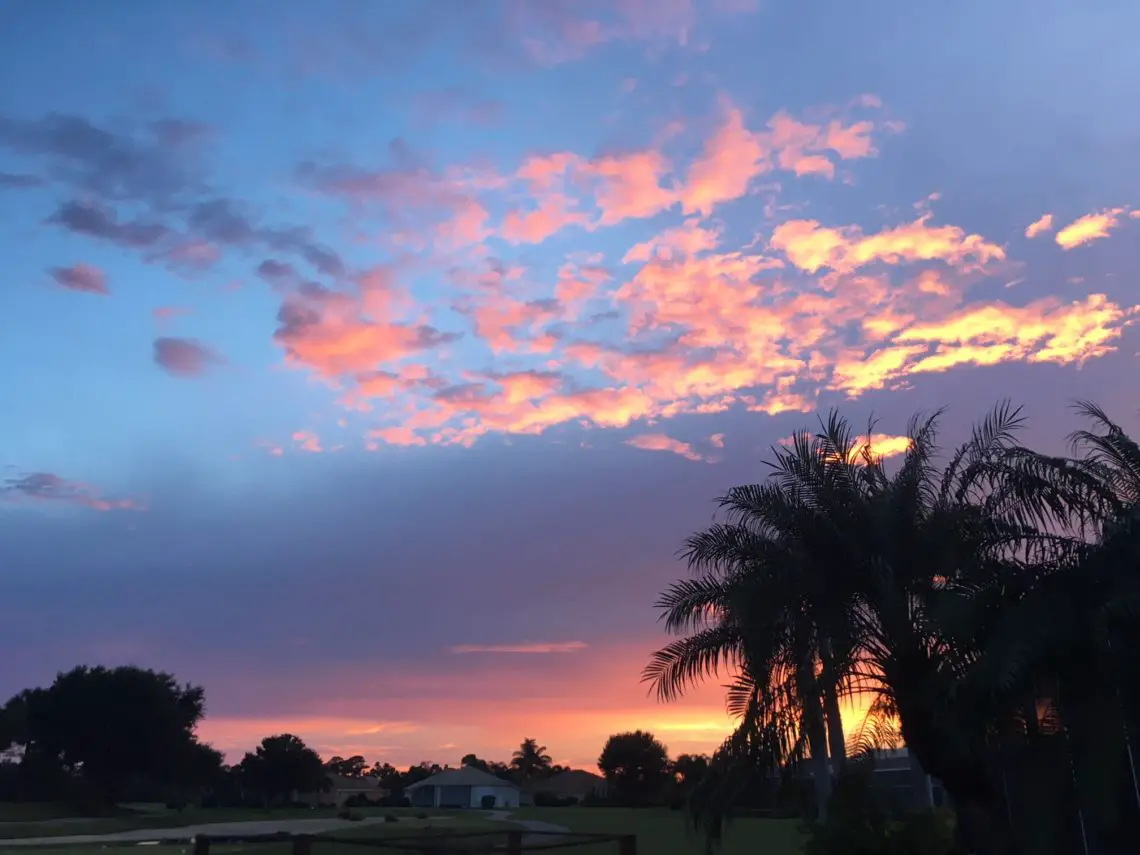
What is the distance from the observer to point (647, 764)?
99.5 meters

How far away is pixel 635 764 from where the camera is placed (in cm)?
9975

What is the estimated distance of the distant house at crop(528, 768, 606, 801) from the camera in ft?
457

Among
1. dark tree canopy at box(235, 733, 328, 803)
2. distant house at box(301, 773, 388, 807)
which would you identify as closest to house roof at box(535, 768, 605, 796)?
distant house at box(301, 773, 388, 807)

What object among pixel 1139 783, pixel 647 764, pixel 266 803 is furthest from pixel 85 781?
pixel 1139 783

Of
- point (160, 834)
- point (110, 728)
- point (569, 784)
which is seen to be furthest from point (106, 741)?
point (569, 784)

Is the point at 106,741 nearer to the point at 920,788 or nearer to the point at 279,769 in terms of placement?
the point at 279,769

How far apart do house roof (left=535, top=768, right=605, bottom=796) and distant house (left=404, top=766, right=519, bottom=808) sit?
2543 cm

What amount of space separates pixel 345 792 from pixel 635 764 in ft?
182

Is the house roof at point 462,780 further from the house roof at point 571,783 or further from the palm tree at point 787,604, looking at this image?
the palm tree at point 787,604

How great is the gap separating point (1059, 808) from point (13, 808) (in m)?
64.3

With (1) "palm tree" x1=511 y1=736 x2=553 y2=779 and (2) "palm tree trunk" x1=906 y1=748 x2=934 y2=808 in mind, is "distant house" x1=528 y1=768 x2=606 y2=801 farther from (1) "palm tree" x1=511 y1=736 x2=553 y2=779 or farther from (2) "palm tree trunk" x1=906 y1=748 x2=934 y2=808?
(2) "palm tree trunk" x1=906 y1=748 x2=934 y2=808

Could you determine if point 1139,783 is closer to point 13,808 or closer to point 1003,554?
point 1003,554

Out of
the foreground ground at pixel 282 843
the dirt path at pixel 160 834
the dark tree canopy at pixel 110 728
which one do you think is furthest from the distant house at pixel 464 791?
the dirt path at pixel 160 834

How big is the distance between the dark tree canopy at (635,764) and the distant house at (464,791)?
14.3 meters
